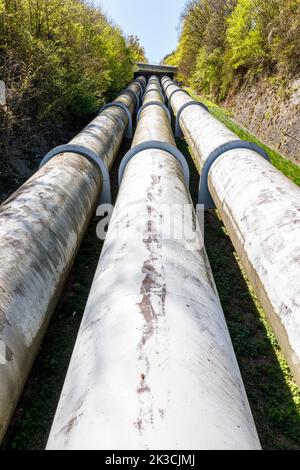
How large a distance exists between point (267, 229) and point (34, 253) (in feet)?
8.19

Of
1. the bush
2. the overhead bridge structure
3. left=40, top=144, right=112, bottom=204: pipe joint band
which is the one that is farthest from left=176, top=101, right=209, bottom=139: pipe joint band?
the overhead bridge structure

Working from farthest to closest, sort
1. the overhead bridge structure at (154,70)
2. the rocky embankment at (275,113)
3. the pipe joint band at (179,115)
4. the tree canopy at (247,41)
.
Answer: the overhead bridge structure at (154,70) → the pipe joint band at (179,115) → the tree canopy at (247,41) → the rocky embankment at (275,113)

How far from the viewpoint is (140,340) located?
1874 mm

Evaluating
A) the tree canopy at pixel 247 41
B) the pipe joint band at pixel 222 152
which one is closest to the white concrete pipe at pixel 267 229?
the pipe joint band at pixel 222 152

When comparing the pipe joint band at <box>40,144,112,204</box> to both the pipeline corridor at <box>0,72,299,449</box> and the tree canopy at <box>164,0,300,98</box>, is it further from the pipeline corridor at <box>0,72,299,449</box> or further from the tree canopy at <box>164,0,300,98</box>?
the tree canopy at <box>164,0,300,98</box>

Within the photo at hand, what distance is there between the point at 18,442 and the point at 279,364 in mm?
3036

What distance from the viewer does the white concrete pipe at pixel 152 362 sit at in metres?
1.49

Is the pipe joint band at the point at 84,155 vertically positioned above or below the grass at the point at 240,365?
above

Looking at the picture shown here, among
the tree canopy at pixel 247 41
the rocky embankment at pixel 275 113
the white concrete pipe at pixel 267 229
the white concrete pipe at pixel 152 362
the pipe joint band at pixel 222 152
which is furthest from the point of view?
the tree canopy at pixel 247 41

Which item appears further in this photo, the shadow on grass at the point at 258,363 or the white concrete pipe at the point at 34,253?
the shadow on grass at the point at 258,363

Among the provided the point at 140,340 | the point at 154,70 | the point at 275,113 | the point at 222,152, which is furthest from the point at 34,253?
the point at 154,70

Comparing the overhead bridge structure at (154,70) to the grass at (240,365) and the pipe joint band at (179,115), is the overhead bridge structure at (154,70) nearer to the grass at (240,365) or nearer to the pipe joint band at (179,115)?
the pipe joint band at (179,115)

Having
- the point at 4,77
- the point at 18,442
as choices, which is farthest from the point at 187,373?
the point at 4,77

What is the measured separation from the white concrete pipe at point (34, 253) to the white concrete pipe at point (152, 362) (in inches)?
28.8
